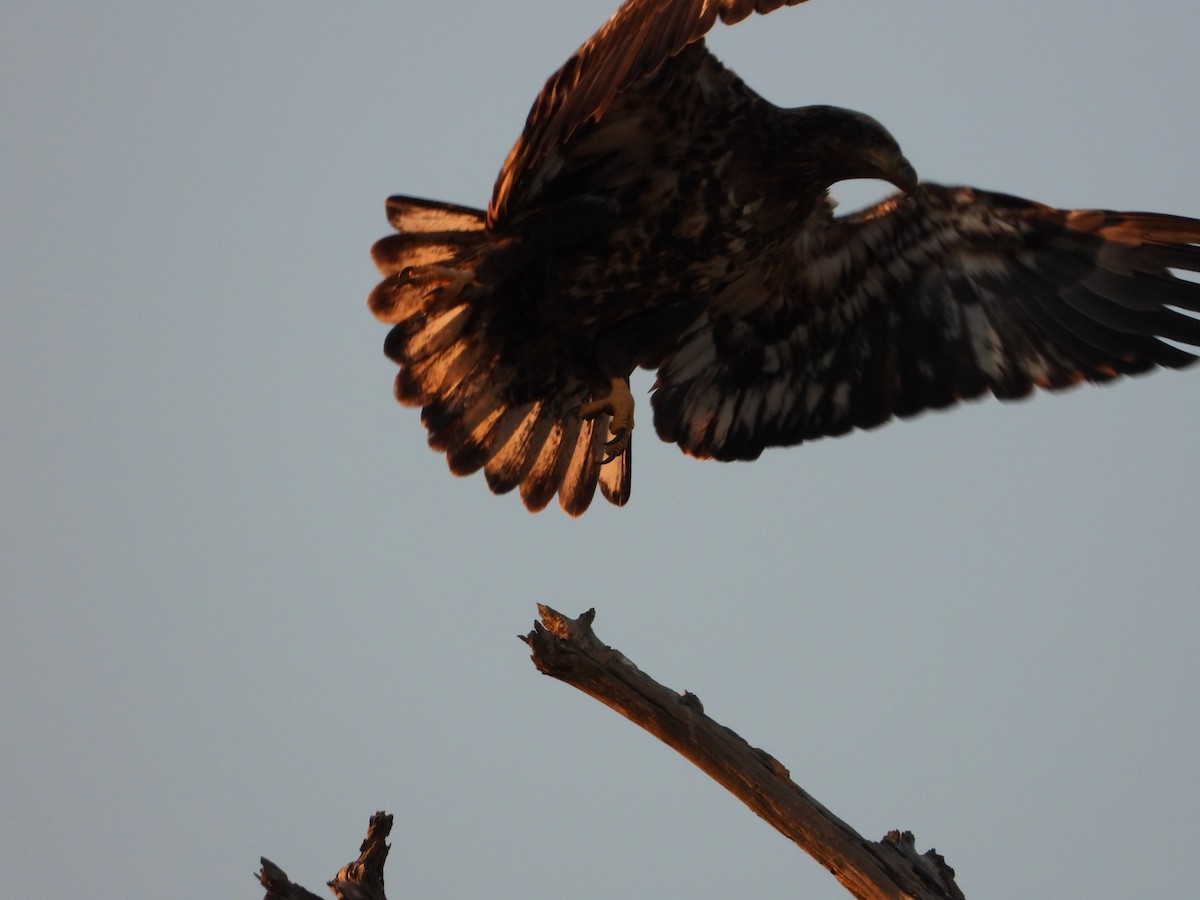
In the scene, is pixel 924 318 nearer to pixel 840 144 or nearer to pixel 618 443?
pixel 840 144

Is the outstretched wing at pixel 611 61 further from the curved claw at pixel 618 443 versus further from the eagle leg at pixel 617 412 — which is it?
the curved claw at pixel 618 443

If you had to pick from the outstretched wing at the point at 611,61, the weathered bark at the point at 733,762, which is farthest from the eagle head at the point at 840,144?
the weathered bark at the point at 733,762

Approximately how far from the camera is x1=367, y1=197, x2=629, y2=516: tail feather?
18.8 feet

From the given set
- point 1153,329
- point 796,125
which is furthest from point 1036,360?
point 796,125

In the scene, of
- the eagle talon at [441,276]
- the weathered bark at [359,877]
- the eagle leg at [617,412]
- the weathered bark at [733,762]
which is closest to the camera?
the weathered bark at [359,877]

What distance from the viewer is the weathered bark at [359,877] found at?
3.56m

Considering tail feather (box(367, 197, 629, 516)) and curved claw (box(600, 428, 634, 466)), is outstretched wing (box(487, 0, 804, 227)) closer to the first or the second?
tail feather (box(367, 197, 629, 516))

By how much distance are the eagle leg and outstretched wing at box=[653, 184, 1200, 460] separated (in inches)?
14.9

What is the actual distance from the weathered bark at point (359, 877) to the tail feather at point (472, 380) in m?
2.49

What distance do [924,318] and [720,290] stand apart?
96cm

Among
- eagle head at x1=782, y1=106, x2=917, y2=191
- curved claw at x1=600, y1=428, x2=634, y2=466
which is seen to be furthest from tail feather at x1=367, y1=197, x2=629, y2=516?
eagle head at x1=782, y1=106, x2=917, y2=191

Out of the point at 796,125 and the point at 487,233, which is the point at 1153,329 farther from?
the point at 487,233

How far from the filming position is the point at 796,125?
544cm

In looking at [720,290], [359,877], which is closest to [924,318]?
[720,290]
